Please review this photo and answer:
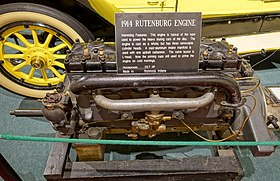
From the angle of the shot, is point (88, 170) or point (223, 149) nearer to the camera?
point (88, 170)

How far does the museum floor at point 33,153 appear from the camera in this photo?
1844mm

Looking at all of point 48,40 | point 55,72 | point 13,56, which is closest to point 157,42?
point 48,40

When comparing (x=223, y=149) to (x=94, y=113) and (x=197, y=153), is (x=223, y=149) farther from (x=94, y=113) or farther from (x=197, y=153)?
(x=94, y=113)

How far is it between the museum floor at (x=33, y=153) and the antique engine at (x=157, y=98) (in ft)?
1.61

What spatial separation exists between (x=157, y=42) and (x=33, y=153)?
125cm

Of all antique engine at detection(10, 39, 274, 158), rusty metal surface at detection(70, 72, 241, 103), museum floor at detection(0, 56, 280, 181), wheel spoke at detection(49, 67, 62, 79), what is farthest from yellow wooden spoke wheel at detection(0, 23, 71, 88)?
rusty metal surface at detection(70, 72, 241, 103)

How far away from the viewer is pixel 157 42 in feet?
3.93

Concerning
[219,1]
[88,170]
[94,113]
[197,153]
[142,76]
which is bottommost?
[197,153]

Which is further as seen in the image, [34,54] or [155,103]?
[34,54]

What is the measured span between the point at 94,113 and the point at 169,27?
1.86 ft

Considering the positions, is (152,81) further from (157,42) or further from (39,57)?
(39,57)

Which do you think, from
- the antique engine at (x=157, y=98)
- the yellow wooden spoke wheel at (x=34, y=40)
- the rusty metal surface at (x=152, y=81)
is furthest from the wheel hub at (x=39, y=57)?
the rusty metal surface at (x=152, y=81)

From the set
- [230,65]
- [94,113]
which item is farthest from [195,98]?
[94,113]

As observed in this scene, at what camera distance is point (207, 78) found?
1.23 metres
